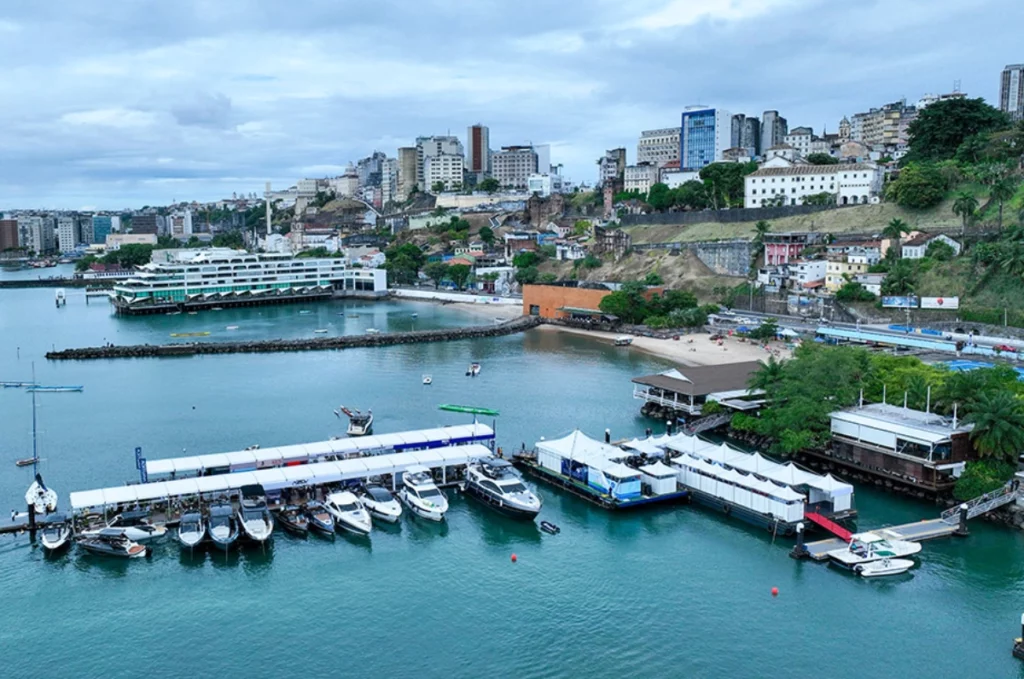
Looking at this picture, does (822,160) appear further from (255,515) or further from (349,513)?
(255,515)

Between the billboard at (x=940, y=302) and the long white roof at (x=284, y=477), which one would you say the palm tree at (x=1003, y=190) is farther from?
the long white roof at (x=284, y=477)

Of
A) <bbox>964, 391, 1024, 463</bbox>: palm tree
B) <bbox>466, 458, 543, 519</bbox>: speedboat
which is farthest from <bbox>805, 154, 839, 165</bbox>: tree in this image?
<bbox>466, 458, 543, 519</bbox>: speedboat

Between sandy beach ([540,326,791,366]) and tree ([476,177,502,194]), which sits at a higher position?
tree ([476,177,502,194])

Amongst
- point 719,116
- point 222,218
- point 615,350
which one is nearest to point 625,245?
point 615,350

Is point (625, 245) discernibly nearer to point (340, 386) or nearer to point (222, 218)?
point (340, 386)

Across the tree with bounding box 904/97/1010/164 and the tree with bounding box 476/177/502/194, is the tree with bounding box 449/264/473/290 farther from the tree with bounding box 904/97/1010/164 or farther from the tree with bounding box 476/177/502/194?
the tree with bounding box 476/177/502/194

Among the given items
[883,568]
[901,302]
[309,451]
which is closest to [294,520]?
[309,451]
